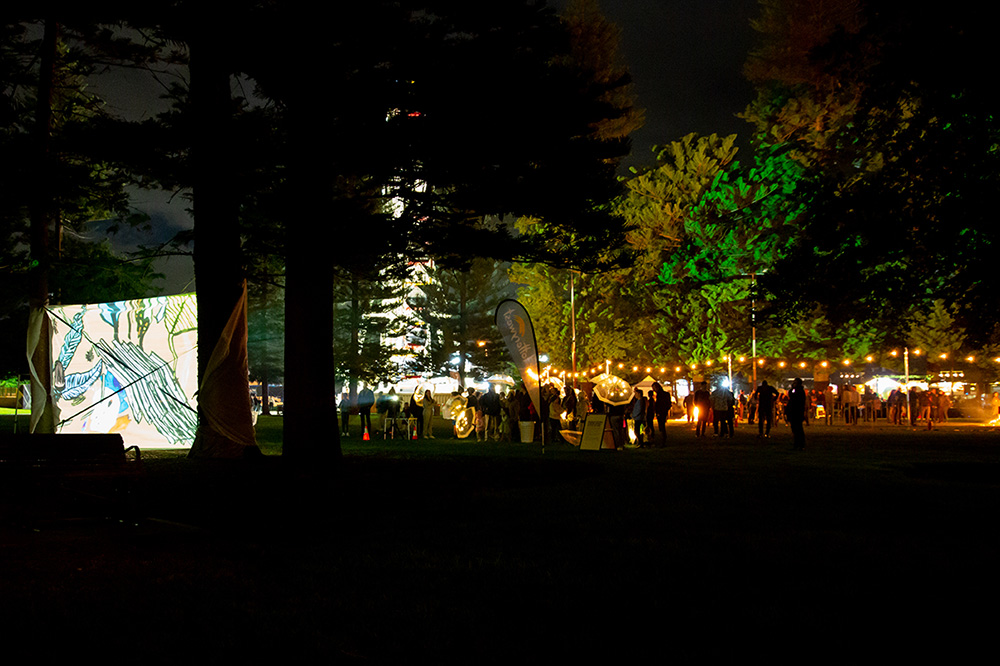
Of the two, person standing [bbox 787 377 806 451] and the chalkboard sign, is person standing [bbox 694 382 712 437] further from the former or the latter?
the chalkboard sign

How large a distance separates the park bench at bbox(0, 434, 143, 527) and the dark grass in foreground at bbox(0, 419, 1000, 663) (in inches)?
16.1

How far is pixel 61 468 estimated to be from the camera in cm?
890

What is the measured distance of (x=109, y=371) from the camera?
2095 centimetres

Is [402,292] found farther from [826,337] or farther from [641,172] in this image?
[826,337]

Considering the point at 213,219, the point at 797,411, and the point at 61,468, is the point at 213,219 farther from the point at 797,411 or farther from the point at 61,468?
the point at 797,411

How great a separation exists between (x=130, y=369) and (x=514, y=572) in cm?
1674

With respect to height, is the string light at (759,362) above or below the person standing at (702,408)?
above

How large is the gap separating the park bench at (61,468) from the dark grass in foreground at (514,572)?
41cm

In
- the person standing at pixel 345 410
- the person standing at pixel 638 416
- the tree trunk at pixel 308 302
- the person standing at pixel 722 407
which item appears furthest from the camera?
the person standing at pixel 345 410

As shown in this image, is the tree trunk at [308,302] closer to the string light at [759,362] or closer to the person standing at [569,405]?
the person standing at [569,405]

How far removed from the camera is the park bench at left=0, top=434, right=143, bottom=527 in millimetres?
8703

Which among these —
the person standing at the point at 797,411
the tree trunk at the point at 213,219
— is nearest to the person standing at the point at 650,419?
the person standing at the point at 797,411

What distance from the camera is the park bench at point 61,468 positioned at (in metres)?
8.70

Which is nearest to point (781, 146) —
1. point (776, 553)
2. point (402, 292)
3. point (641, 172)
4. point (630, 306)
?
point (641, 172)
